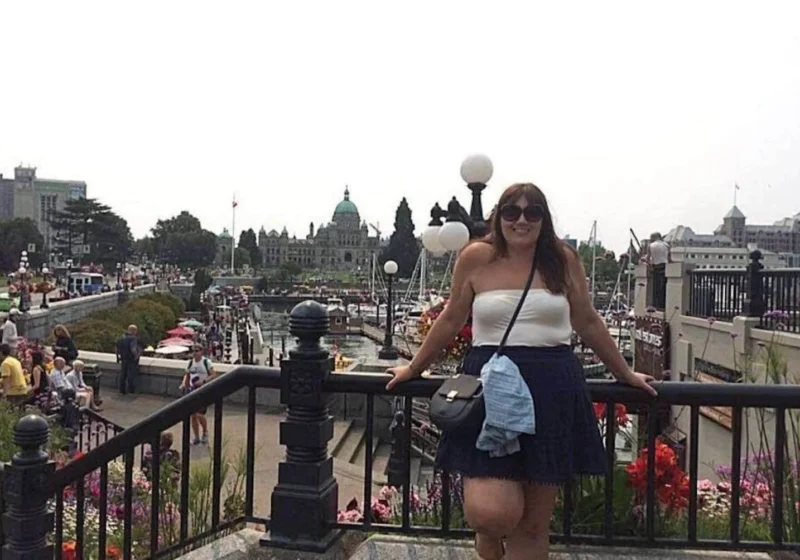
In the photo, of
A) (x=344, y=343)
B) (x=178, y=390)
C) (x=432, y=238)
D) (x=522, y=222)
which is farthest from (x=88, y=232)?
(x=522, y=222)

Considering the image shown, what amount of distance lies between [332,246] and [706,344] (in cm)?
14515

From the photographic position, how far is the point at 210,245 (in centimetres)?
13400

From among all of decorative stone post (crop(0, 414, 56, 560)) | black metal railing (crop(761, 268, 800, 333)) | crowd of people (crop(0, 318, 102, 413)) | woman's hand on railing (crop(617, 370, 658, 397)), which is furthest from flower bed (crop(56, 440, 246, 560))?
black metal railing (crop(761, 268, 800, 333))

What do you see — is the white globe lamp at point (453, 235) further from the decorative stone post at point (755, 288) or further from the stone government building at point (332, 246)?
the stone government building at point (332, 246)

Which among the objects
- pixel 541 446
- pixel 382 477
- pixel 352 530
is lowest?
pixel 382 477

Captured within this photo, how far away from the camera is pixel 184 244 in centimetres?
13150

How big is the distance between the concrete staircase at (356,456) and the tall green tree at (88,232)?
83133 millimetres

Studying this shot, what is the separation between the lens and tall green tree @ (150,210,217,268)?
132 meters

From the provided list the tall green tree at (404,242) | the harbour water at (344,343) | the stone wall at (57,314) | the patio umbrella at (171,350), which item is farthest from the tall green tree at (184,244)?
the patio umbrella at (171,350)

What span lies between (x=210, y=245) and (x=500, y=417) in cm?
13650

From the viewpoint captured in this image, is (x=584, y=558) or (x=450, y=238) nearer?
(x=584, y=558)

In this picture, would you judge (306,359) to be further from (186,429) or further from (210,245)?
(210,245)

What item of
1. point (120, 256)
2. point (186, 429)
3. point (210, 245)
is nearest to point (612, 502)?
point (186, 429)

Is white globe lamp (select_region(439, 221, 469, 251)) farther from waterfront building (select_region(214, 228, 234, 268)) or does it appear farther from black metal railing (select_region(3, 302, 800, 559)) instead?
waterfront building (select_region(214, 228, 234, 268))
